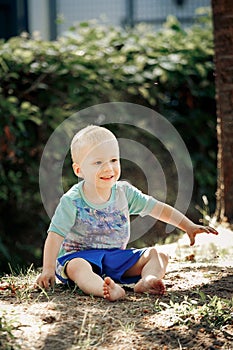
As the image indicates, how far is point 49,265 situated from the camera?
144 inches

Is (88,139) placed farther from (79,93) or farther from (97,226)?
(79,93)

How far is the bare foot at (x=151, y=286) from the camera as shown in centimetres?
356

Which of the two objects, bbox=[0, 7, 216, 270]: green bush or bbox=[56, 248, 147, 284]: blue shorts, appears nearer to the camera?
bbox=[56, 248, 147, 284]: blue shorts

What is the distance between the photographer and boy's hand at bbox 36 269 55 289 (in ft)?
12.1

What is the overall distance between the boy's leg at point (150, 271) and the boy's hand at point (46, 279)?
40 centimetres

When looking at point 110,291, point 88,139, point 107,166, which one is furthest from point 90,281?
point 88,139

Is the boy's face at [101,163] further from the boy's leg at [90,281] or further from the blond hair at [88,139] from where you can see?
the boy's leg at [90,281]

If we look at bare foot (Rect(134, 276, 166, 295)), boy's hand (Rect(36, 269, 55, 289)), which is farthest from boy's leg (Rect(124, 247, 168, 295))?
boy's hand (Rect(36, 269, 55, 289))

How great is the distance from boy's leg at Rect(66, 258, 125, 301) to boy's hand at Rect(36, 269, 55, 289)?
96 mm

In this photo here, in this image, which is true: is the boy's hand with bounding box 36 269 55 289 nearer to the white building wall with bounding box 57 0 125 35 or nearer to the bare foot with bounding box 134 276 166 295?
the bare foot with bounding box 134 276 166 295

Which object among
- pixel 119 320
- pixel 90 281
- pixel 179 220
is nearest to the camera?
pixel 119 320

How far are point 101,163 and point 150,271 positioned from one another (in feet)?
1.90

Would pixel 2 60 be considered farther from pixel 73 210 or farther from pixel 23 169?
pixel 73 210

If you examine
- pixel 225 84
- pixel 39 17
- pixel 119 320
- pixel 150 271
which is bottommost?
pixel 39 17
